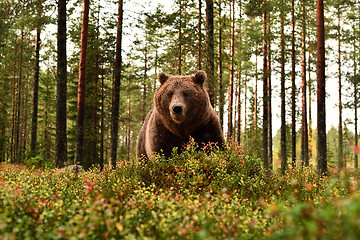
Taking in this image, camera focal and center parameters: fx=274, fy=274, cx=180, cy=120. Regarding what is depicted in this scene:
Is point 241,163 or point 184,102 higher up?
point 184,102

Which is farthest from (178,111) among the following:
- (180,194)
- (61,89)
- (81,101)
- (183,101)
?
(61,89)

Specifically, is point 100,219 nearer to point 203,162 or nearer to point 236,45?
point 203,162

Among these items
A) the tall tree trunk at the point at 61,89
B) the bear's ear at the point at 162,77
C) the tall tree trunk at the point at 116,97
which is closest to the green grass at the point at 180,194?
the bear's ear at the point at 162,77

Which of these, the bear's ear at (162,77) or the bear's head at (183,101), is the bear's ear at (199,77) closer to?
the bear's head at (183,101)

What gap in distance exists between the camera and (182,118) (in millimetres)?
6004

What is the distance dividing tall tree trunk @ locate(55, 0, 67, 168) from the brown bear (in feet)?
19.4

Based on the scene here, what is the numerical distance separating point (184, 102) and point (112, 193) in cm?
266

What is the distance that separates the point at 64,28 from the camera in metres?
11.7

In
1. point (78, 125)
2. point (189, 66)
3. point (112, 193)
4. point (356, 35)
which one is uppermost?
point (356, 35)

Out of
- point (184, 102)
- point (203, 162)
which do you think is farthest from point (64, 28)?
point (203, 162)

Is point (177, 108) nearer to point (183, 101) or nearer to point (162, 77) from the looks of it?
point (183, 101)

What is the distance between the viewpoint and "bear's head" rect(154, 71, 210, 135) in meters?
6.02

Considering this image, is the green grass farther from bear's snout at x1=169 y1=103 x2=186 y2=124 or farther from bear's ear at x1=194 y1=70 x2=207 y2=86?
bear's ear at x1=194 y1=70 x2=207 y2=86

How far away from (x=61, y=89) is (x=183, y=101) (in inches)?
292
